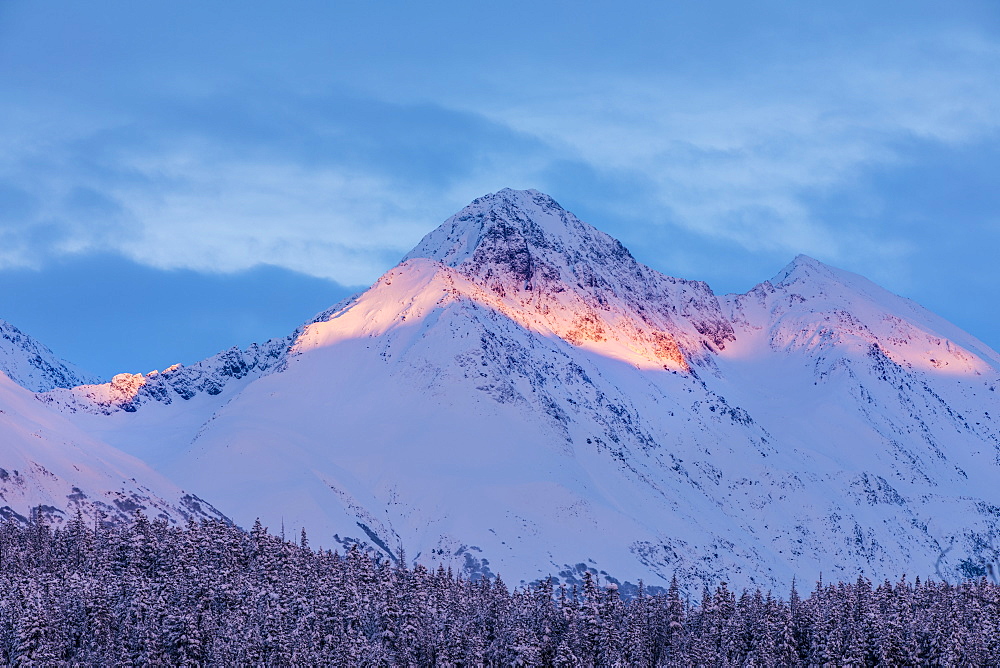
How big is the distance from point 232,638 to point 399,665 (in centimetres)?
1868

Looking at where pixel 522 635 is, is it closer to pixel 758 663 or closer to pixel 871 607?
pixel 758 663

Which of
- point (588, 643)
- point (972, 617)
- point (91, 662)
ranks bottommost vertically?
point (91, 662)

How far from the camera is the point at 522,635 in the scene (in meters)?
174

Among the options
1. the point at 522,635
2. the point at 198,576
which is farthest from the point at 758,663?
the point at 198,576

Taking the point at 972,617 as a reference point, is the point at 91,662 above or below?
below

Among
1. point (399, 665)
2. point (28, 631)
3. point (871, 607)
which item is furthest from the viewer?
point (871, 607)

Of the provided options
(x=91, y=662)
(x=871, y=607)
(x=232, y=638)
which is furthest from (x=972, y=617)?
(x=91, y=662)

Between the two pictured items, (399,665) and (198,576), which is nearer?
(399,665)

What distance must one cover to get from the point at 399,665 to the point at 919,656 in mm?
57380

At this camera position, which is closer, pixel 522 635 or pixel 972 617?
pixel 522 635

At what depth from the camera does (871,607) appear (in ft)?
616

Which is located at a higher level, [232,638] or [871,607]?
[871,607]

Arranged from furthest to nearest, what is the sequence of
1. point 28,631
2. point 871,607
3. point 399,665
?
point 871,607
point 399,665
point 28,631

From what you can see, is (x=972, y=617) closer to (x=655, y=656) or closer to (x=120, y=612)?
(x=655, y=656)
